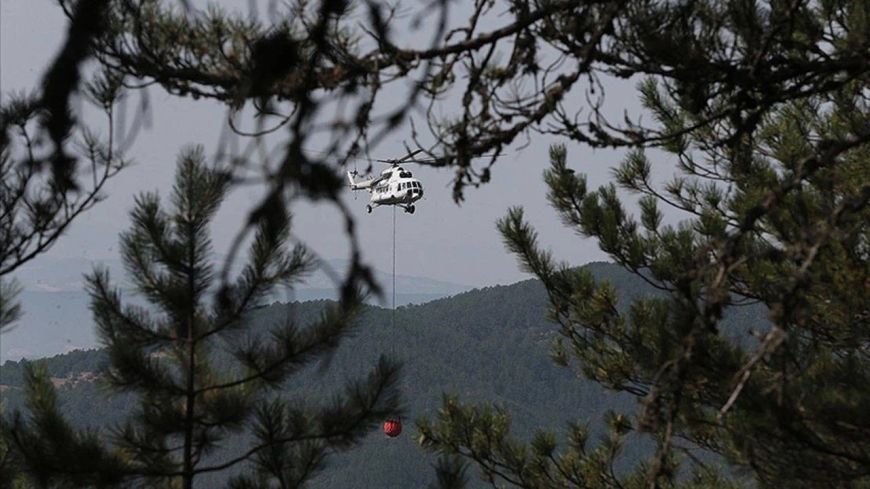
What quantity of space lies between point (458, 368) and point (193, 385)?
546 feet

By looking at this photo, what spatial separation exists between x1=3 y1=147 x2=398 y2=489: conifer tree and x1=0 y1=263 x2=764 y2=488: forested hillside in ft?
407

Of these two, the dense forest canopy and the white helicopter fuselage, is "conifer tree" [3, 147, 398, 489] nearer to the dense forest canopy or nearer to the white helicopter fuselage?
the dense forest canopy

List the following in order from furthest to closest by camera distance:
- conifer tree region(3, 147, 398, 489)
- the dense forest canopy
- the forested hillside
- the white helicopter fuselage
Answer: the forested hillside, the white helicopter fuselage, conifer tree region(3, 147, 398, 489), the dense forest canopy

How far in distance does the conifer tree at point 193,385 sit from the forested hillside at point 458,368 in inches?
4887

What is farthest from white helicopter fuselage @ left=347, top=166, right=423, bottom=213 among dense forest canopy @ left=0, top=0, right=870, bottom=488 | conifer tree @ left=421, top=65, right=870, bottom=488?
dense forest canopy @ left=0, top=0, right=870, bottom=488

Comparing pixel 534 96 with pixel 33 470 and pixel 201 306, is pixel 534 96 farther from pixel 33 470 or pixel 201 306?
pixel 33 470

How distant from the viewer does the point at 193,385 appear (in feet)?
15.6

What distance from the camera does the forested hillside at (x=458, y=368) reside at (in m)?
132

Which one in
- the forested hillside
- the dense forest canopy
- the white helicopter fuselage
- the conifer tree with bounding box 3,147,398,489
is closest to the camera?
the dense forest canopy

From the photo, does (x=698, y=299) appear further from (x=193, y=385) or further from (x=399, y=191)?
(x=399, y=191)

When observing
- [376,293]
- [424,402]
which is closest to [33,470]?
[376,293]

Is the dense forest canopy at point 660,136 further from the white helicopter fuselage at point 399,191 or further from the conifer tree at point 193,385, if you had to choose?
the white helicopter fuselage at point 399,191

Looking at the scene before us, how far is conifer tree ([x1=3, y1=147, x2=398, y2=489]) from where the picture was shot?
462 cm

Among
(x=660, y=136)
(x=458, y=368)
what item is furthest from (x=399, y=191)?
(x=458, y=368)
